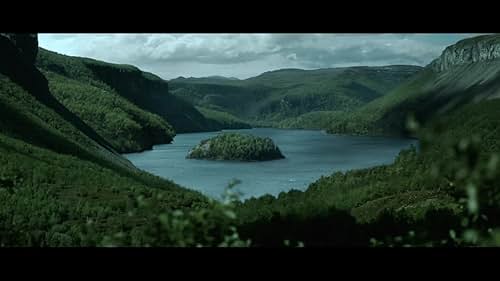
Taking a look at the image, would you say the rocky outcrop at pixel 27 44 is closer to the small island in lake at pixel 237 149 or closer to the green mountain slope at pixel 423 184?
the small island in lake at pixel 237 149

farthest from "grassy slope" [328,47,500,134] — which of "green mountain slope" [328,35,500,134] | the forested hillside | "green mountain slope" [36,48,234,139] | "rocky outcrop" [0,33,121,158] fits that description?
the forested hillside

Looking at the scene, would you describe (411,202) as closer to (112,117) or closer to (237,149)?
(237,149)

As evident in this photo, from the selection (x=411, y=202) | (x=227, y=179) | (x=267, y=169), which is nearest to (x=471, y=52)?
(x=267, y=169)

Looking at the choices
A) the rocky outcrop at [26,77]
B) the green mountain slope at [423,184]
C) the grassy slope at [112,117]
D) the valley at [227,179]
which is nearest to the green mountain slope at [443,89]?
the green mountain slope at [423,184]
